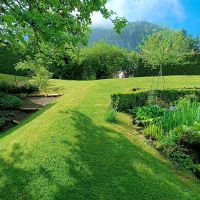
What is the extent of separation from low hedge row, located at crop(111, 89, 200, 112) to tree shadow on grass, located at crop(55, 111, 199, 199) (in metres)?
4.47

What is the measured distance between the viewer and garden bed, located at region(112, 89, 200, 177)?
35.9 feet

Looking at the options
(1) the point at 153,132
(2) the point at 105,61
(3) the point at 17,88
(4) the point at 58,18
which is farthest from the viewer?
(2) the point at 105,61

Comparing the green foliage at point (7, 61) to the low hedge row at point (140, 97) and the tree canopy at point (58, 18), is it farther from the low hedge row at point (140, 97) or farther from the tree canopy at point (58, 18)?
the tree canopy at point (58, 18)

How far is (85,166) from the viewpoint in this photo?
9.60 metres

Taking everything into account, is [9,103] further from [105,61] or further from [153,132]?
[105,61]

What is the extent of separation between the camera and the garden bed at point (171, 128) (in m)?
10.9

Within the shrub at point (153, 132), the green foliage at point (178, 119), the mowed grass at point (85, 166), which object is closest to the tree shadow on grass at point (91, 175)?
the mowed grass at point (85, 166)

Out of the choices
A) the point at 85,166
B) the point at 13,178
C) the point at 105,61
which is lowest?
the point at 13,178

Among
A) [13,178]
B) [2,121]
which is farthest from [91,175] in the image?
[2,121]

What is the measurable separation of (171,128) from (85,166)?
4.26 m

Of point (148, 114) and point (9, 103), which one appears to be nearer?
point (148, 114)

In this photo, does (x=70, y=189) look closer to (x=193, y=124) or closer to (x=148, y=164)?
(x=148, y=164)

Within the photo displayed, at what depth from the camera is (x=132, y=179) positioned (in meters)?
9.14

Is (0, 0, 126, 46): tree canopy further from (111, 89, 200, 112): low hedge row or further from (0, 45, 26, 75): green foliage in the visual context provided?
(0, 45, 26, 75): green foliage
